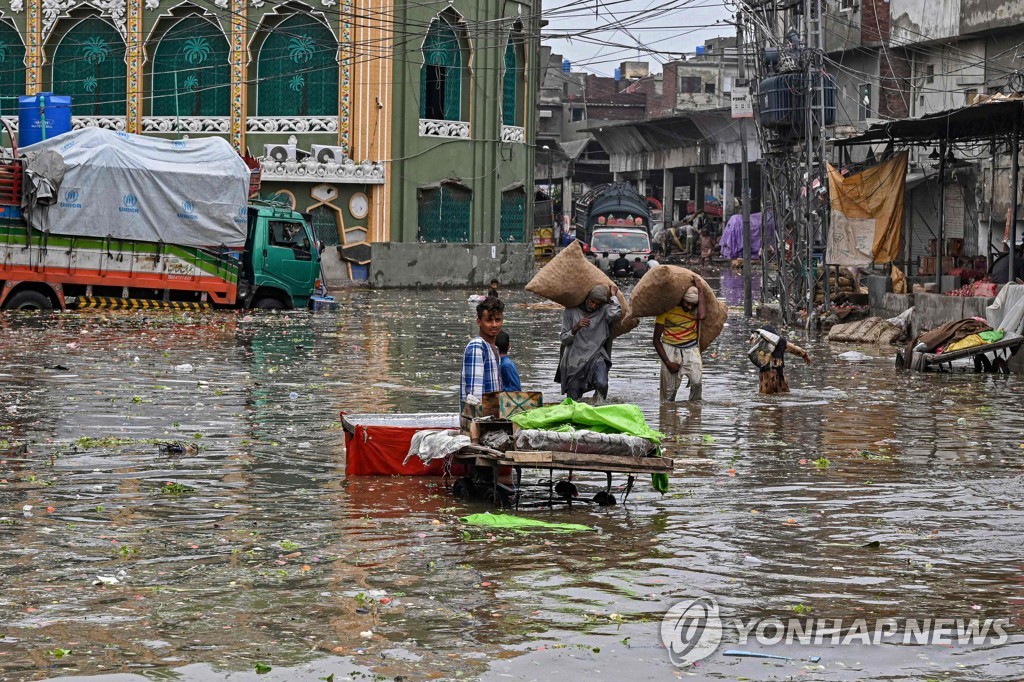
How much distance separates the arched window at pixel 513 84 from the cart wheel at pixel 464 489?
1273 inches

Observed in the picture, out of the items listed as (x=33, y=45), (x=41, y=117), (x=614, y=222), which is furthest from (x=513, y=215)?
(x=41, y=117)

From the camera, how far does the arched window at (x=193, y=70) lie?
3947cm

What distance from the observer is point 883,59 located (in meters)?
39.8

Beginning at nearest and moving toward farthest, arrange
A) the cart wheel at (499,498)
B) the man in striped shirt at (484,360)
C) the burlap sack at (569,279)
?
the cart wheel at (499,498)
the man in striped shirt at (484,360)
the burlap sack at (569,279)

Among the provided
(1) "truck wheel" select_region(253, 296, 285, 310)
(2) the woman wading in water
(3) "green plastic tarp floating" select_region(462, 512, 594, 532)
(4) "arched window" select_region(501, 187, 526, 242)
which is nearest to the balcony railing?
(4) "arched window" select_region(501, 187, 526, 242)

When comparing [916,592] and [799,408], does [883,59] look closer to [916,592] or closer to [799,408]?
[799,408]

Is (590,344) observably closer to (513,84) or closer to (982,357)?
(982,357)

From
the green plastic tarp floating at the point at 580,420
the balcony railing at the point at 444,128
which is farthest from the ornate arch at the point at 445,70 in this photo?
the green plastic tarp floating at the point at 580,420

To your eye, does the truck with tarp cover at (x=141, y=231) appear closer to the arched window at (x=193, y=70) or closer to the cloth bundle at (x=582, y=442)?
the arched window at (x=193, y=70)

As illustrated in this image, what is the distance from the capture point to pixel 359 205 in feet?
129

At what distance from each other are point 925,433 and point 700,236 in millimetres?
44802

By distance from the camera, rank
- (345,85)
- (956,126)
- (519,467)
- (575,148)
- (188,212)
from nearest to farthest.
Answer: (519,467)
(956,126)
(188,212)
(345,85)
(575,148)

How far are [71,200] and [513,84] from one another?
59.5 ft

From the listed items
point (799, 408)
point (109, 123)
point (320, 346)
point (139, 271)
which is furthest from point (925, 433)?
point (109, 123)
